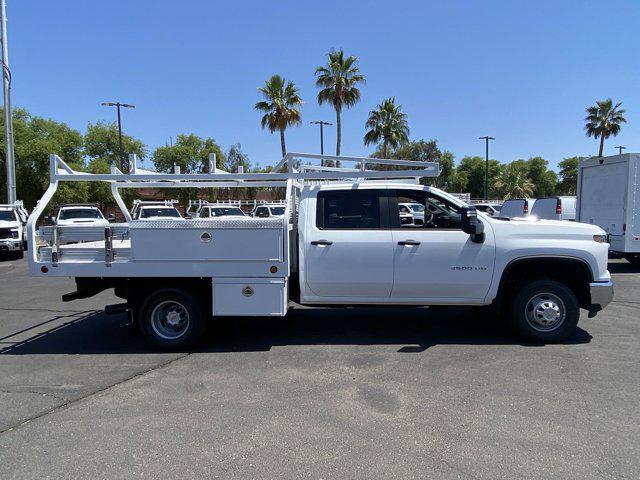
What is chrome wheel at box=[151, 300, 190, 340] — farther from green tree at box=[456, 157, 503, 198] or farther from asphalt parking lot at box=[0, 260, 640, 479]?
green tree at box=[456, 157, 503, 198]

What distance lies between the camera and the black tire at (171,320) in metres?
5.58

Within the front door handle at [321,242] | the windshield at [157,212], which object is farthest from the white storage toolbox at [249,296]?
the windshield at [157,212]

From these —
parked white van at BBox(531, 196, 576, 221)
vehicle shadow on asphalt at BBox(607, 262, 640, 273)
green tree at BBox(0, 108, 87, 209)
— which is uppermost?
green tree at BBox(0, 108, 87, 209)

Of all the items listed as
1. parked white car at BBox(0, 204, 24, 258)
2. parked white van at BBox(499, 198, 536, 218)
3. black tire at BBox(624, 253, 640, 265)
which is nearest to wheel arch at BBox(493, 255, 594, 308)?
black tire at BBox(624, 253, 640, 265)

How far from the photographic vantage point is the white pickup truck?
5434 millimetres

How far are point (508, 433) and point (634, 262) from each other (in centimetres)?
1210

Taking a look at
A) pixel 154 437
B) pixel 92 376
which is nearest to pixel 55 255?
pixel 92 376

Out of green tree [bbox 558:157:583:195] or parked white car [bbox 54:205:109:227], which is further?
green tree [bbox 558:157:583:195]

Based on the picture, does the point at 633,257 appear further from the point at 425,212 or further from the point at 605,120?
the point at 605,120

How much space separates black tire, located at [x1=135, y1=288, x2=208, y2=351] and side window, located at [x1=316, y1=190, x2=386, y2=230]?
182cm

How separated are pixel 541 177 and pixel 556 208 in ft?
203

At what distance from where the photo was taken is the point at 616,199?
11.6 m

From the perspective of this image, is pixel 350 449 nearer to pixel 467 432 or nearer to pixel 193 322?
pixel 467 432

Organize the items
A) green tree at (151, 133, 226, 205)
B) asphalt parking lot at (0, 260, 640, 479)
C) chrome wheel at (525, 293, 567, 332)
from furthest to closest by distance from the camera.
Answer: green tree at (151, 133, 226, 205) < chrome wheel at (525, 293, 567, 332) < asphalt parking lot at (0, 260, 640, 479)
